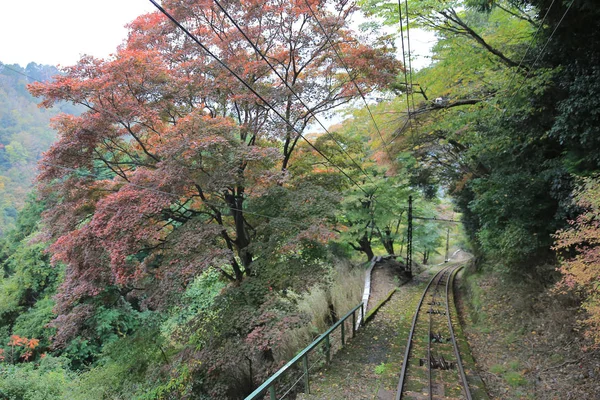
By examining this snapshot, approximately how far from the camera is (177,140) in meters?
7.13

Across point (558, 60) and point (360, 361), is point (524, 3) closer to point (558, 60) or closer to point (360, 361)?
point (558, 60)

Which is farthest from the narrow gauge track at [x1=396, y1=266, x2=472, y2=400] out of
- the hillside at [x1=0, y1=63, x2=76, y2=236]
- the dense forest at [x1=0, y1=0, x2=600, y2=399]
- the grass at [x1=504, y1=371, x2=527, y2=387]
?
the hillside at [x1=0, y1=63, x2=76, y2=236]

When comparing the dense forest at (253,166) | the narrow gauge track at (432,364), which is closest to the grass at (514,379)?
the narrow gauge track at (432,364)

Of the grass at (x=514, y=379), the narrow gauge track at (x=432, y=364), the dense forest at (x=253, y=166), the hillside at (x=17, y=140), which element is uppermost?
the hillside at (x=17, y=140)

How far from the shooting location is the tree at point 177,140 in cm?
689

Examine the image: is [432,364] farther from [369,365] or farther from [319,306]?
[319,306]

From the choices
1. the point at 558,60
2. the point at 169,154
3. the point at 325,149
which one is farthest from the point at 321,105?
the point at 558,60

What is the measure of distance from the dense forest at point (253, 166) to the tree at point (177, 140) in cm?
6

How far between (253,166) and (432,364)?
Answer: 6.85 m

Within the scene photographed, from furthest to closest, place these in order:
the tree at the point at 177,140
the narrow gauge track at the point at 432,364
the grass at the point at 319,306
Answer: the grass at the point at 319,306, the tree at the point at 177,140, the narrow gauge track at the point at 432,364

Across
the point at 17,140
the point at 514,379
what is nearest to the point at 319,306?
the point at 514,379

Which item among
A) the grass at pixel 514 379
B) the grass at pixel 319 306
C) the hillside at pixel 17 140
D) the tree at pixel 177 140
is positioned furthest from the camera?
the hillside at pixel 17 140

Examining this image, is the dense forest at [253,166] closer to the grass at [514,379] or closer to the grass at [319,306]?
the grass at [319,306]

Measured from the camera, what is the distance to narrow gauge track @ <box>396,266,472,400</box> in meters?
5.99
